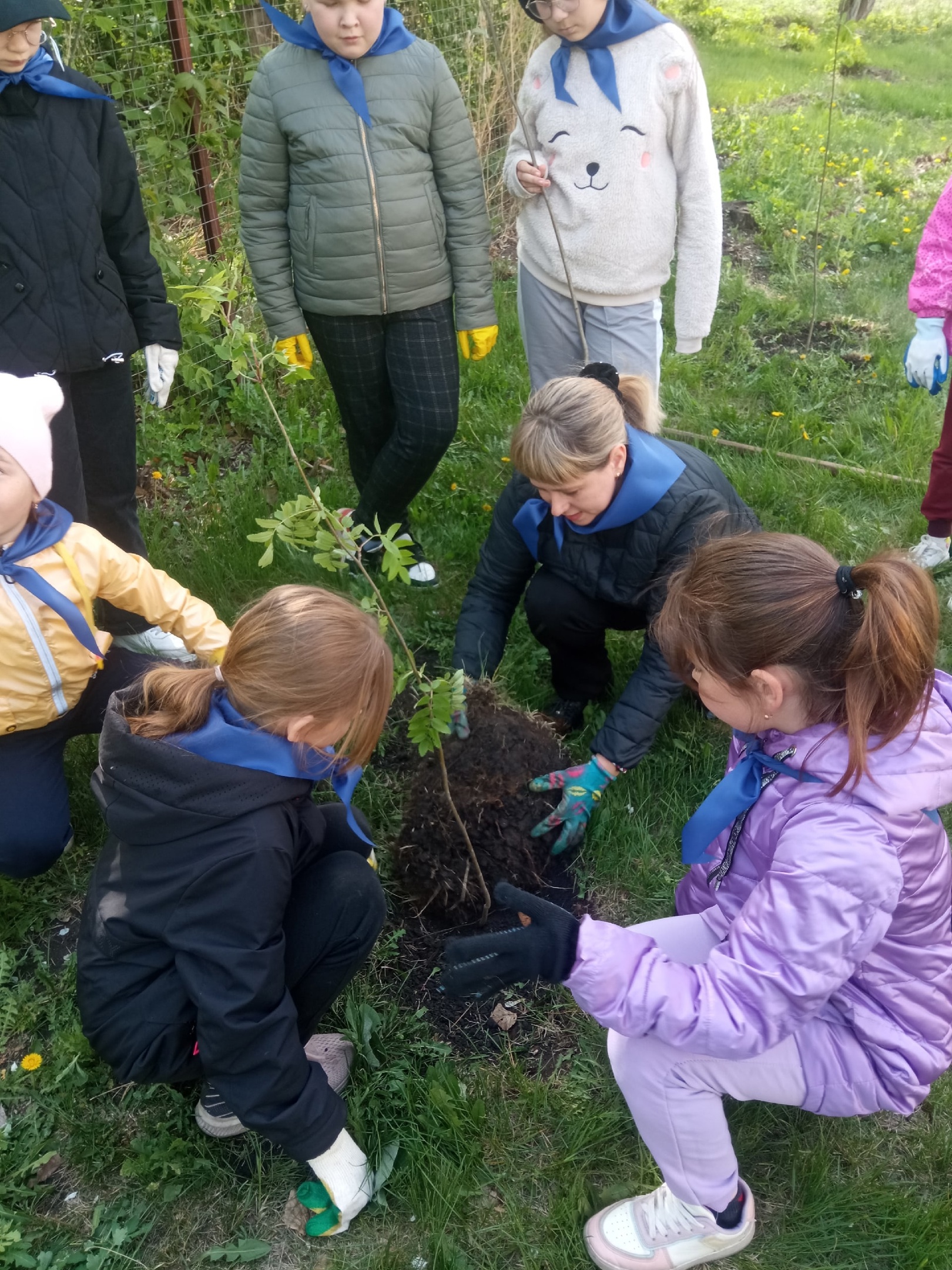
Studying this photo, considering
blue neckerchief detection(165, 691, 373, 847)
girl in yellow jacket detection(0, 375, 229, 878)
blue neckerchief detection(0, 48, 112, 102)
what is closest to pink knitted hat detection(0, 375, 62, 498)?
girl in yellow jacket detection(0, 375, 229, 878)

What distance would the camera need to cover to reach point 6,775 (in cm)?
215

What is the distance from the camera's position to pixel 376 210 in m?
2.79

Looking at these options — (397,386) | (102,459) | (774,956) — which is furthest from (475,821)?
(102,459)

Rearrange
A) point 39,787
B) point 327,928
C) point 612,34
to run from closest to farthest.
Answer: point 327,928
point 39,787
point 612,34

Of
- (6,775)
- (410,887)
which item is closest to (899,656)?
(410,887)

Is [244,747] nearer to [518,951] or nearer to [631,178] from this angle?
[518,951]

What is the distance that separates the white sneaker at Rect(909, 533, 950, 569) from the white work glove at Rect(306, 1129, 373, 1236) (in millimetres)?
2568

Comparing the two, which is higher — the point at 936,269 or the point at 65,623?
the point at 936,269

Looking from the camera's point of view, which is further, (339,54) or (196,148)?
(196,148)

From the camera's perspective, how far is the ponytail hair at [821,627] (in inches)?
52.4

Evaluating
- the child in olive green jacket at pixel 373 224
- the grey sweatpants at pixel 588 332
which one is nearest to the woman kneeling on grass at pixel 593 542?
the child in olive green jacket at pixel 373 224

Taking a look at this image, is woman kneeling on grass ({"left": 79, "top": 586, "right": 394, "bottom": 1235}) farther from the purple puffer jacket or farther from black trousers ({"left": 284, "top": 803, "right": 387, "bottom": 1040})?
the purple puffer jacket

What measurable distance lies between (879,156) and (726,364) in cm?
415

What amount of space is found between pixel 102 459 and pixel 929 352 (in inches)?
98.8
